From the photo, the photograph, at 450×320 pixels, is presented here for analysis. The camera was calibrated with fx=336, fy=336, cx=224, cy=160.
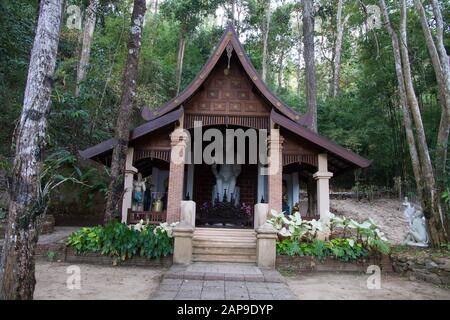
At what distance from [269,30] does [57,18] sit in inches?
922

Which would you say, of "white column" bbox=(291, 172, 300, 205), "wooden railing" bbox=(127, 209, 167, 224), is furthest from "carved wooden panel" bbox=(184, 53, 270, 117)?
"white column" bbox=(291, 172, 300, 205)

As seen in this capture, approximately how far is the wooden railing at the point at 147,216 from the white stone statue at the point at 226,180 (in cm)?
270

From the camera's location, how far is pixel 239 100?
10.2 meters

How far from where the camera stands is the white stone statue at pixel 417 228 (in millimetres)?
8234

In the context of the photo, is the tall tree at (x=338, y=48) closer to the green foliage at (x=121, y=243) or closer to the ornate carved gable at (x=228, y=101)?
the ornate carved gable at (x=228, y=101)

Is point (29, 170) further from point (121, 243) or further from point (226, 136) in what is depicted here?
point (226, 136)

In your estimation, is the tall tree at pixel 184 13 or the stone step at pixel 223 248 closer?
the stone step at pixel 223 248

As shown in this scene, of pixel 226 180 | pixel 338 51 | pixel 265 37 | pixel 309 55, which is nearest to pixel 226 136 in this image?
pixel 226 180

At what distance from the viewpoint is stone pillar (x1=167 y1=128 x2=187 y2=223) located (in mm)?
9250

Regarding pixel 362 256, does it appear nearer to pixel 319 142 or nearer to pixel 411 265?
pixel 411 265

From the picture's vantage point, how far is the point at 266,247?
301 inches

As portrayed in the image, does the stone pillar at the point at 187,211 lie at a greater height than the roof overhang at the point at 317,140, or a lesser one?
lesser

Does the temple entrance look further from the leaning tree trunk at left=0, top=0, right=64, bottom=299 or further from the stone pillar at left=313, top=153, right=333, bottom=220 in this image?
the leaning tree trunk at left=0, top=0, right=64, bottom=299

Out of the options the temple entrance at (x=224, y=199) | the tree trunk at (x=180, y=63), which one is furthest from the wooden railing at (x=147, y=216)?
the tree trunk at (x=180, y=63)
